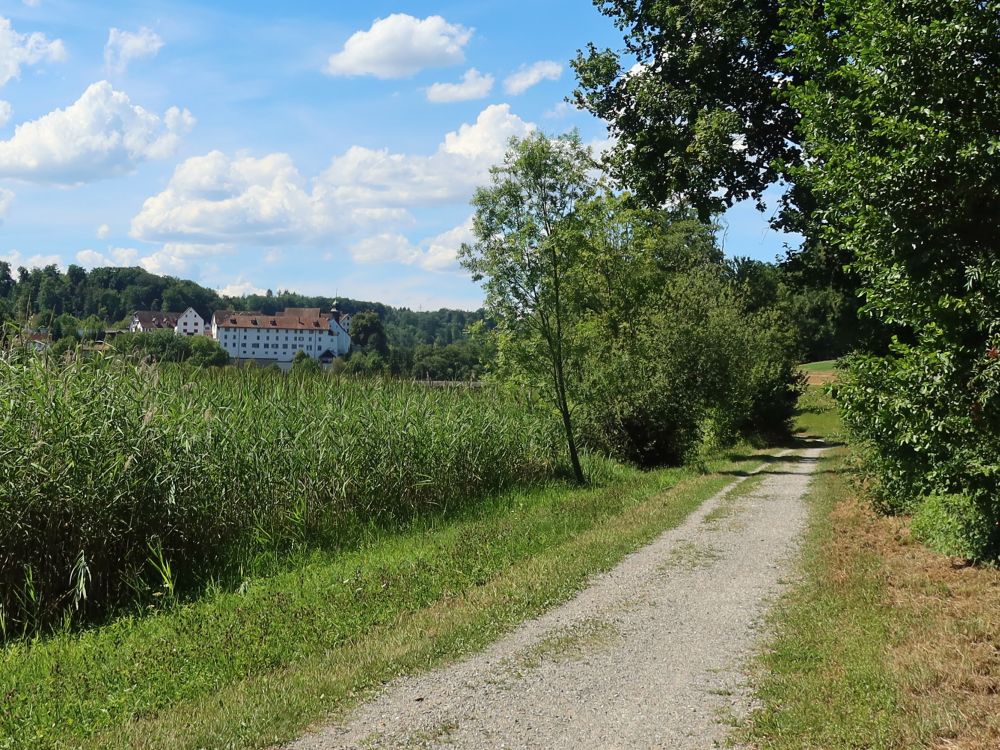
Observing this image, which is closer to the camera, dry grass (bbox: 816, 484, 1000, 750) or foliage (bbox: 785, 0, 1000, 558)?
dry grass (bbox: 816, 484, 1000, 750)

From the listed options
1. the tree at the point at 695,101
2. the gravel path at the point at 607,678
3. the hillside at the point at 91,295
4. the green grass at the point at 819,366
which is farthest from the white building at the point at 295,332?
the gravel path at the point at 607,678

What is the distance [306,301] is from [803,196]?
180952 millimetres

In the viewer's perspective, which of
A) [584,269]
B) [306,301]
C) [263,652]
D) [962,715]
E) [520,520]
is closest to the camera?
[962,715]

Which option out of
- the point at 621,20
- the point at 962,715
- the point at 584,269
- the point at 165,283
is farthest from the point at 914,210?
the point at 165,283

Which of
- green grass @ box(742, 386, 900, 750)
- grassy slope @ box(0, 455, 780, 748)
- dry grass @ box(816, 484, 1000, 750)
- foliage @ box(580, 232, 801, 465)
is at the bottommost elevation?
grassy slope @ box(0, 455, 780, 748)

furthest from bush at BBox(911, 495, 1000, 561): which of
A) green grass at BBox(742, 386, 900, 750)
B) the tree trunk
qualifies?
the tree trunk

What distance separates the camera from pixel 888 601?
25.3ft

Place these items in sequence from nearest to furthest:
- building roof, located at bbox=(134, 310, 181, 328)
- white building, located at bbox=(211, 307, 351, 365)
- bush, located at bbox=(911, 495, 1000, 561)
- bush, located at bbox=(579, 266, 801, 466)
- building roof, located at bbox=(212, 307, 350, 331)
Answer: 1. bush, located at bbox=(911, 495, 1000, 561)
2. building roof, located at bbox=(134, 310, 181, 328)
3. bush, located at bbox=(579, 266, 801, 466)
4. white building, located at bbox=(211, 307, 351, 365)
5. building roof, located at bbox=(212, 307, 350, 331)

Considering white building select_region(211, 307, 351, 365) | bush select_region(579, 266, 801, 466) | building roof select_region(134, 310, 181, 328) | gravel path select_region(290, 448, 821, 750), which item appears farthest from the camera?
white building select_region(211, 307, 351, 365)

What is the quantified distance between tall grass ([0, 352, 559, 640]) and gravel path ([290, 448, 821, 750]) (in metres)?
4.15

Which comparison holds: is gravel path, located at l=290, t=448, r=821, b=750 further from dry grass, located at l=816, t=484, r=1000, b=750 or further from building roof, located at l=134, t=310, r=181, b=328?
building roof, located at l=134, t=310, r=181, b=328

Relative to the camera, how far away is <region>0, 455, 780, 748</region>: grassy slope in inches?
211

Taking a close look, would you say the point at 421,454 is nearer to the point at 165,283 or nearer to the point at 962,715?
the point at 962,715

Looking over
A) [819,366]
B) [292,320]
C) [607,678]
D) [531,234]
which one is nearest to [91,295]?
[531,234]
